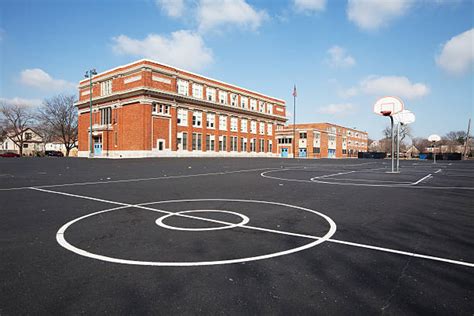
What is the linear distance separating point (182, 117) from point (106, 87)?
54.5ft

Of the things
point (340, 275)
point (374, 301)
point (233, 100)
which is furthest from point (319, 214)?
point (233, 100)

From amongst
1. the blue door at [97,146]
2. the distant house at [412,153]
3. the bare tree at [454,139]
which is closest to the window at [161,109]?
the blue door at [97,146]

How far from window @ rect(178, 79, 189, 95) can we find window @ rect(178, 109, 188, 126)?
3.58 m

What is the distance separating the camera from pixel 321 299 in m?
2.72

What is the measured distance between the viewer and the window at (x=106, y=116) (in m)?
53.8

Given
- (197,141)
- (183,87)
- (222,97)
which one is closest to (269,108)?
(222,97)

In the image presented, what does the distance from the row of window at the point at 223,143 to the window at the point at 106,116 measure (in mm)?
14069

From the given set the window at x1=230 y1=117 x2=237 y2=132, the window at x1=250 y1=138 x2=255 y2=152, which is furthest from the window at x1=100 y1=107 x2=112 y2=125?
the window at x1=250 y1=138 x2=255 y2=152

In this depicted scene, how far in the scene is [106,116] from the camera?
180ft

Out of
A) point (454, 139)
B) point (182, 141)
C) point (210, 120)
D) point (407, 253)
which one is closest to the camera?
point (407, 253)

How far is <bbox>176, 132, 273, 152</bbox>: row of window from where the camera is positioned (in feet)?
179

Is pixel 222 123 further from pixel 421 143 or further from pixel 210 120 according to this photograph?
pixel 421 143

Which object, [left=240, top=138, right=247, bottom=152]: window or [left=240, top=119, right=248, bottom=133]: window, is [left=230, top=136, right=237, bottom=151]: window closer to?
[left=240, top=138, right=247, bottom=152]: window

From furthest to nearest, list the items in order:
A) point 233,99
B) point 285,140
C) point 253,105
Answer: point 285,140 → point 253,105 → point 233,99
